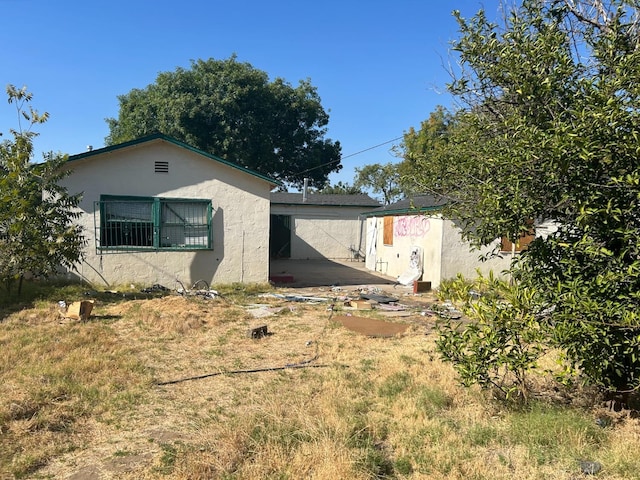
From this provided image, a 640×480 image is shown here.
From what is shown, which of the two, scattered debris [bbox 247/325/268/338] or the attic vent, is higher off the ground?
the attic vent

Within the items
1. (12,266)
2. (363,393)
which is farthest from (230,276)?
(363,393)

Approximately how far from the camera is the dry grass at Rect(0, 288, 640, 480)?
3.25 m

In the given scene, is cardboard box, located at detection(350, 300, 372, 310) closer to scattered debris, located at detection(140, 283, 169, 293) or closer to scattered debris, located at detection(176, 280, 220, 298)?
scattered debris, located at detection(176, 280, 220, 298)

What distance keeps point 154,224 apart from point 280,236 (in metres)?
12.2

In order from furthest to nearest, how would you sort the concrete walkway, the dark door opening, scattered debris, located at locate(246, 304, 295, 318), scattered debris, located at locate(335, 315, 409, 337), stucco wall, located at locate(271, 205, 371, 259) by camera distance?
1. stucco wall, located at locate(271, 205, 371, 259)
2. the dark door opening
3. the concrete walkway
4. scattered debris, located at locate(246, 304, 295, 318)
5. scattered debris, located at locate(335, 315, 409, 337)

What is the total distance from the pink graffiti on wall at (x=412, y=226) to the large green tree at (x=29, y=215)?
934 centimetres

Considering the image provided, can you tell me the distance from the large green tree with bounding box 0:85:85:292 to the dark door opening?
13.9m

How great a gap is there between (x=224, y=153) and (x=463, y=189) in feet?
78.1

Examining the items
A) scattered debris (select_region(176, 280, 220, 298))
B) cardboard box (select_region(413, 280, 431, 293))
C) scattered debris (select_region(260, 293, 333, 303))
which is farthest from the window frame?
cardboard box (select_region(413, 280, 431, 293))

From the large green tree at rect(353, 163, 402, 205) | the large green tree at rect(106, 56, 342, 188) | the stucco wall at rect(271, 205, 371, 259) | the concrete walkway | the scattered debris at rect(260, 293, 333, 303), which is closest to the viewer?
the scattered debris at rect(260, 293, 333, 303)

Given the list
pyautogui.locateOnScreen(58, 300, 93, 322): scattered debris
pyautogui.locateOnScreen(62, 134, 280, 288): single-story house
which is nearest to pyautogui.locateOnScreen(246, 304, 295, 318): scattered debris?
pyautogui.locateOnScreen(62, 134, 280, 288): single-story house

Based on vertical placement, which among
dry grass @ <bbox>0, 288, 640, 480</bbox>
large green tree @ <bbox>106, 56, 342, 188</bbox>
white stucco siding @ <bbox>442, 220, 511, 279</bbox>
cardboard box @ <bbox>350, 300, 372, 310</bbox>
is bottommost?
dry grass @ <bbox>0, 288, 640, 480</bbox>

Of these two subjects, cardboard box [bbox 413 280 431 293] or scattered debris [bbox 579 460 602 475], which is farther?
cardboard box [bbox 413 280 431 293]

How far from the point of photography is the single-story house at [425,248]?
1262 centimetres
